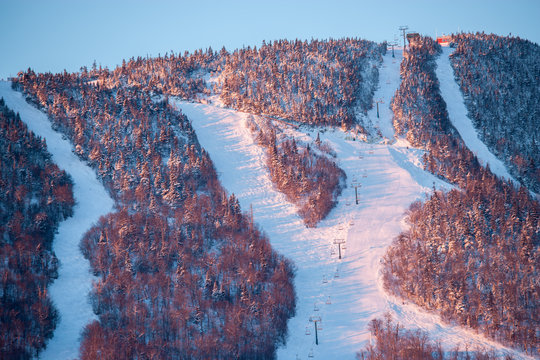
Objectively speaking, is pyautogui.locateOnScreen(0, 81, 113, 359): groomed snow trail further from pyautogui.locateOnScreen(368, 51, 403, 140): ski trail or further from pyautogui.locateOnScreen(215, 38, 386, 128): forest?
pyautogui.locateOnScreen(368, 51, 403, 140): ski trail

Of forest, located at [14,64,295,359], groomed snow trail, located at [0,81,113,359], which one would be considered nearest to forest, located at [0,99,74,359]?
groomed snow trail, located at [0,81,113,359]

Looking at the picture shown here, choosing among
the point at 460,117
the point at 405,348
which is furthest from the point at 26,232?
the point at 460,117

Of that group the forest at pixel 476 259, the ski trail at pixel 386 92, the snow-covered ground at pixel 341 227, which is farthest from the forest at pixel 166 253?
the ski trail at pixel 386 92

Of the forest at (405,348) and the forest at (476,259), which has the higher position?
the forest at (476,259)

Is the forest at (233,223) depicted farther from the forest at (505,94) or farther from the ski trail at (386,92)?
the ski trail at (386,92)

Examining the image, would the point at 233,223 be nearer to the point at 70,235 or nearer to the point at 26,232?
the point at 70,235

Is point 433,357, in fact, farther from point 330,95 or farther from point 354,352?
point 330,95
